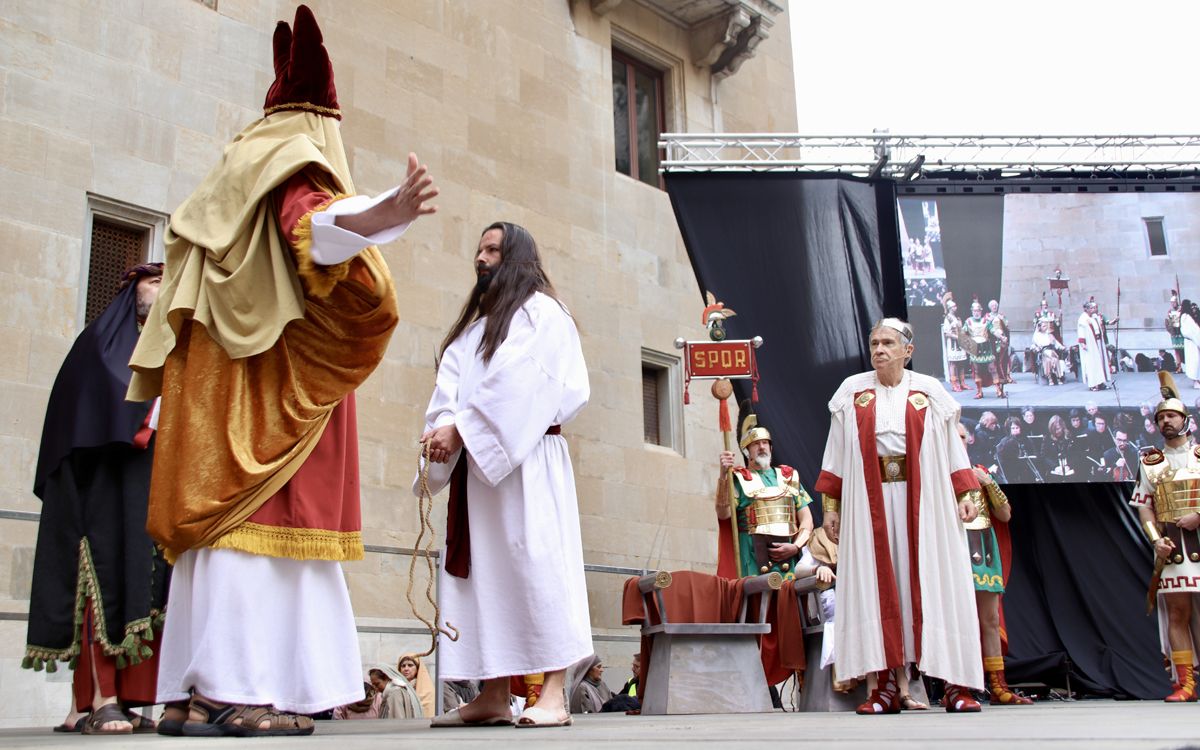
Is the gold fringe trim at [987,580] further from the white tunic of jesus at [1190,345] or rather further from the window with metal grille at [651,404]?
the window with metal grille at [651,404]

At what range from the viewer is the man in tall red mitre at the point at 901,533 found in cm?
575

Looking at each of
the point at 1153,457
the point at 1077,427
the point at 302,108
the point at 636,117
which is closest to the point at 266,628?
the point at 302,108

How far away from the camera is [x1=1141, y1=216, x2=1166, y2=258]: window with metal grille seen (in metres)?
12.0

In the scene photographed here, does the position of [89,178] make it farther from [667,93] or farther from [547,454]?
[667,93]

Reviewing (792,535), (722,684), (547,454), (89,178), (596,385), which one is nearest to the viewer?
(547,454)

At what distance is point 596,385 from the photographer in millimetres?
12742

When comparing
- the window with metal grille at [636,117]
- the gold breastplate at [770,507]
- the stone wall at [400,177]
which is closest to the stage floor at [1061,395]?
the gold breastplate at [770,507]

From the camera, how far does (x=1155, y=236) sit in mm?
12062

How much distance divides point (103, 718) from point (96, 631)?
32 cm

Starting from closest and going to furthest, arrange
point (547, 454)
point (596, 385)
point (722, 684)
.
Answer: point (547, 454) → point (722, 684) → point (596, 385)

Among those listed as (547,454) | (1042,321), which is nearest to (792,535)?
(1042,321)

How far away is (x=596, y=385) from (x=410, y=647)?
12.6ft

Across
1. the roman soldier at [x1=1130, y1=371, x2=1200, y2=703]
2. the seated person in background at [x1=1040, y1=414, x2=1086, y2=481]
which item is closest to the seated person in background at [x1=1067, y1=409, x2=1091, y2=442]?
the seated person in background at [x1=1040, y1=414, x2=1086, y2=481]

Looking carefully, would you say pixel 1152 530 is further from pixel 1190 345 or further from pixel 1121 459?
pixel 1190 345
